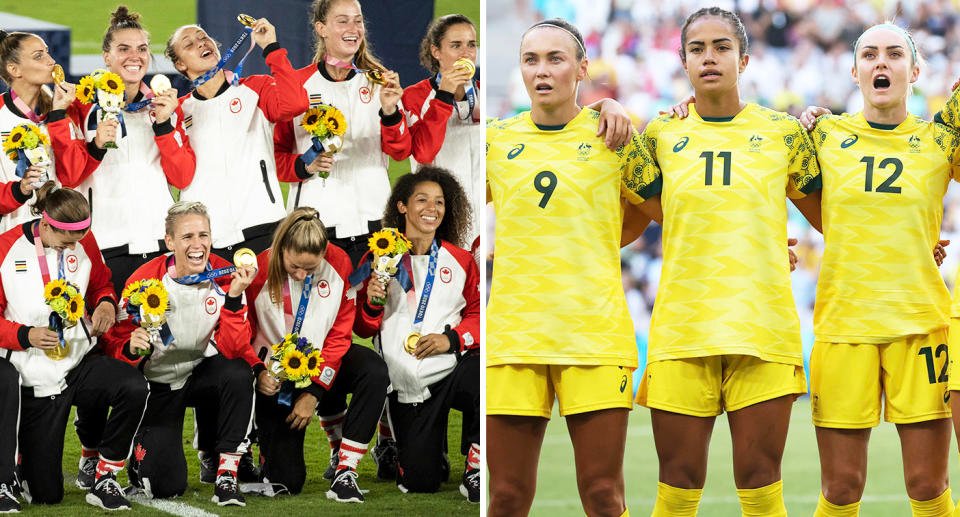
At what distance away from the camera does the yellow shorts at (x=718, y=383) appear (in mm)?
3250

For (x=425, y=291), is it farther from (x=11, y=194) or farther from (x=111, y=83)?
(x=11, y=194)

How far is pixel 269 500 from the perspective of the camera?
3.81 meters

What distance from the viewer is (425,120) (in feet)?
12.8

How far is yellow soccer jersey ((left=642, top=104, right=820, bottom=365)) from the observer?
3.26 meters

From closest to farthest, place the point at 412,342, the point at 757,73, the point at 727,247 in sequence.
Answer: the point at 727,247, the point at 412,342, the point at 757,73

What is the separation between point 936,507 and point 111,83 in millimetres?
2693

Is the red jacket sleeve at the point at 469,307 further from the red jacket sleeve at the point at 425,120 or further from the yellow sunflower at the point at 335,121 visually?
the yellow sunflower at the point at 335,121

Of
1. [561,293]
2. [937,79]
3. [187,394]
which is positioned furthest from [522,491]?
[937,79]

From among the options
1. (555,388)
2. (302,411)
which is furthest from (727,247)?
(302,411)

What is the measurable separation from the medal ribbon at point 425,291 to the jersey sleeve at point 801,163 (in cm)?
114

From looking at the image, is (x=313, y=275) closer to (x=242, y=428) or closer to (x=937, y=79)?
(x=242, y=428)

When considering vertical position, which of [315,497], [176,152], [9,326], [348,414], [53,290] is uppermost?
[176,152]

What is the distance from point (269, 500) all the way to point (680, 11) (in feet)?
14.4

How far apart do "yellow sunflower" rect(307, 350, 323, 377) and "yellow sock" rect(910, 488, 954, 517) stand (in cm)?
182
